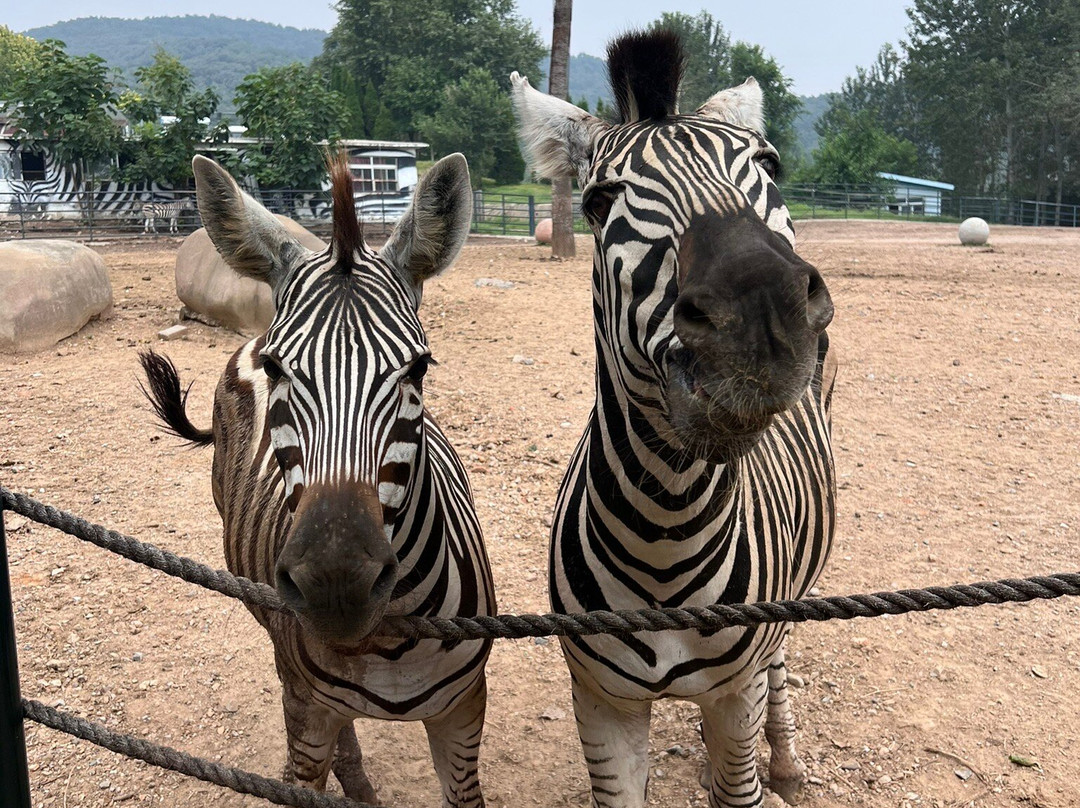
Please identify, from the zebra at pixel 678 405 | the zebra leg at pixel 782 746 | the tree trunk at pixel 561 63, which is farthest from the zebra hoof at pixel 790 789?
the tree trunk at pixel 561 63

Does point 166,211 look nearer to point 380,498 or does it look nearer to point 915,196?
point 380,498

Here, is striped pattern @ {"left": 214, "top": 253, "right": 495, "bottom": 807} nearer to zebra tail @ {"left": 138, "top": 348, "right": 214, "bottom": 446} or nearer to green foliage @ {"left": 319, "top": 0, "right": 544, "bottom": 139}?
zebra tail @ {"left": 138, "top": 348, "right": 214, "bottom": 446}

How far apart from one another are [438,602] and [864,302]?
11.5 metres

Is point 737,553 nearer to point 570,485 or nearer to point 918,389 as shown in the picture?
point 570,485

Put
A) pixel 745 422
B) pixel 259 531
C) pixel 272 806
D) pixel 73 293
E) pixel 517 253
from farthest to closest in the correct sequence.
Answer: pixel 517 253
pixel 73 293
pixel 272 806
pixel 259 531
pixel 745 422

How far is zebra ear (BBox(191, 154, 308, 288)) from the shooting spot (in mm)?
2510

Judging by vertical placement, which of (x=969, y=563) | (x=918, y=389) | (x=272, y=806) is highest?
(x=918, y=389)

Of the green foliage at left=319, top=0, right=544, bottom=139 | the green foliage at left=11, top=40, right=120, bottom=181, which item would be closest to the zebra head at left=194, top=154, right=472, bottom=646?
the green foliage at left=11, top=40, right=120, bottom=181

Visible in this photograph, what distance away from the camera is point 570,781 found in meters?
3.85

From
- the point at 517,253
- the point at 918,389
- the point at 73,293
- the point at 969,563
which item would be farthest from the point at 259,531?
the point at 517,253

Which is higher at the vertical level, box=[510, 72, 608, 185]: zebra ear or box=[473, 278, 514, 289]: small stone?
box=[510, 72, 608, 185]: zebra ear

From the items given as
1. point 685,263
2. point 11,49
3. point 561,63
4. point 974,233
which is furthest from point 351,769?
point 11,49

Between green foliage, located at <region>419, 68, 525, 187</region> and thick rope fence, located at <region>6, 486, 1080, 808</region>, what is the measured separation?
51155 mm

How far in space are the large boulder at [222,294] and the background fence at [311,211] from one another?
3411 mm
